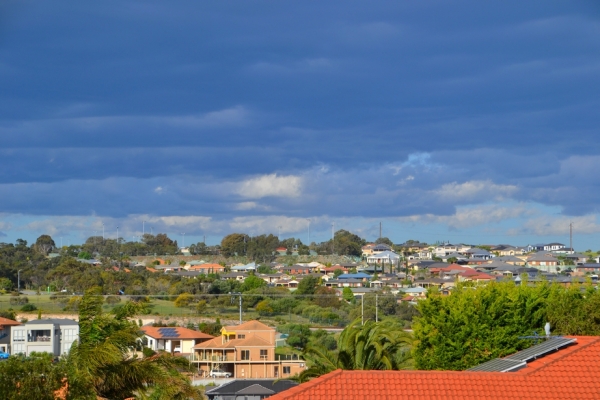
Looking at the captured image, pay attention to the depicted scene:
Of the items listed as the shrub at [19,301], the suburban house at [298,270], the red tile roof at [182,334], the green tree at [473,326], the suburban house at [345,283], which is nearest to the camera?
the green tree at [473,326]

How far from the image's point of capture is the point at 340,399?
15.7 m

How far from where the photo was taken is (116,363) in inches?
569

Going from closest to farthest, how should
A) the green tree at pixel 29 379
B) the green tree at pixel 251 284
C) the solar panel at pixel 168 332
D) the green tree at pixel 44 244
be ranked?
the green tree at pixel 29 379 < the solar panel at pixel 168 332 < the green tree at pixel 251 284 < the green tree at pixel 44 244

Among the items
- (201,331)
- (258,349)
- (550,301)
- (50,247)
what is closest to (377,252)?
(50,247)

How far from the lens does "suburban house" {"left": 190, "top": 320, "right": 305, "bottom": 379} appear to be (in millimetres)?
53969

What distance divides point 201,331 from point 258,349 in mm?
13088

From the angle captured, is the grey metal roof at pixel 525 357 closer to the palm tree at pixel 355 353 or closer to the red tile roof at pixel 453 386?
the red tile roof at pixel 453 386

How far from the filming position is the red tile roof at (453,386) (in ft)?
51.9

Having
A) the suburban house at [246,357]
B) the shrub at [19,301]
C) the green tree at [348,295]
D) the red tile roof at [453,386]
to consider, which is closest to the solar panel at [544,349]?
the red tile roof at [453,386]

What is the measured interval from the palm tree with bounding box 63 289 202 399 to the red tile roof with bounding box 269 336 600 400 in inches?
86.6

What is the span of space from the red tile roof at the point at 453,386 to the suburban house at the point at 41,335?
137ft

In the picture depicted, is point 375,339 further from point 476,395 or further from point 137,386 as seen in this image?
point 137,386

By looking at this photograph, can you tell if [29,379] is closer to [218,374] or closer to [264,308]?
[218,374]

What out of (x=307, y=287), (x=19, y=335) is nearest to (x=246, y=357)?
(x=19, y=335)
